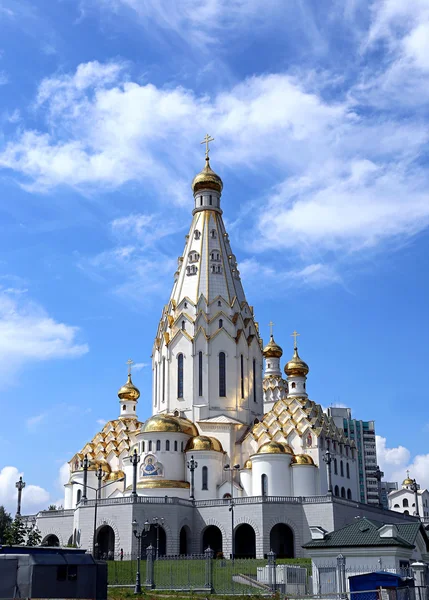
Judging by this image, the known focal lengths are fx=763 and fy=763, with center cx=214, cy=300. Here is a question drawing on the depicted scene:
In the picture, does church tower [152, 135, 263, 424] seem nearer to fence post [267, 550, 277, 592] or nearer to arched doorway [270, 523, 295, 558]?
arched doorway [270, 523, 295, 558]

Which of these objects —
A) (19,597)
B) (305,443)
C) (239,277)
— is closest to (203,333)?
(239,277)

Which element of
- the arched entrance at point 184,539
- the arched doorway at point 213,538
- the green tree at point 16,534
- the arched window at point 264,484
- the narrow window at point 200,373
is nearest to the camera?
the green tree at point 16,534

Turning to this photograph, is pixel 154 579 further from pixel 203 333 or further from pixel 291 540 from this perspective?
pixel 203 333

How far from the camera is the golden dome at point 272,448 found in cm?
5662

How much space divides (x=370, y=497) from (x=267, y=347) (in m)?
62.3

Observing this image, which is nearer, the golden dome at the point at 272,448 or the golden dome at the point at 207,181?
the golden dome at the point at 272,448

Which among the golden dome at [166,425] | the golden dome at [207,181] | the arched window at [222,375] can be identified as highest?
the golden dome at [207,181]

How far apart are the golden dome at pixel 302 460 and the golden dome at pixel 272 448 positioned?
3.63ft

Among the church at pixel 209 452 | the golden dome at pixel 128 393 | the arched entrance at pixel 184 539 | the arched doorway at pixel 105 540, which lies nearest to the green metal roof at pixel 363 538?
the church at pixel 209 452

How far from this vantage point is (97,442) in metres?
68.1

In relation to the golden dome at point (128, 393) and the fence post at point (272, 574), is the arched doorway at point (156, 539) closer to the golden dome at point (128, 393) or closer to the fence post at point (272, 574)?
the fence post at point (272, 574)

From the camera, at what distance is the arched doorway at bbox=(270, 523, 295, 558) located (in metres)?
52.6

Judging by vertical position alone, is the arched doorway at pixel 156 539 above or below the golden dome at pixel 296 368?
below

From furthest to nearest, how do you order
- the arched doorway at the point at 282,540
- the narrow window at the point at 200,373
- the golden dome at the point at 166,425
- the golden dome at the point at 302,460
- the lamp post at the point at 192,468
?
the narrow window at the point at 200,373, the golden dome at the point at 166,425, the golden dome at the point at 302,460, the arched doorway at the point at 282,540, the lamp post at the point at 192,468
